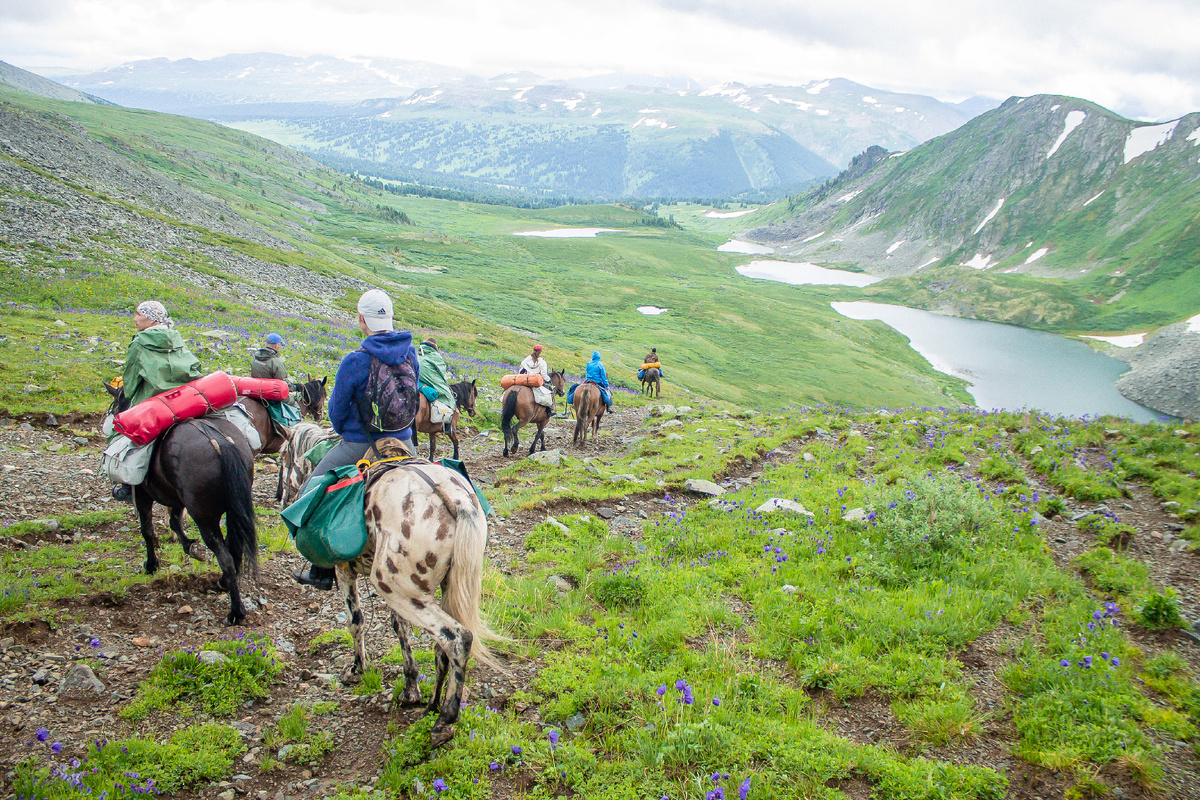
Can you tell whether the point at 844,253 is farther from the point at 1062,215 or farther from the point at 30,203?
the point at 30,203

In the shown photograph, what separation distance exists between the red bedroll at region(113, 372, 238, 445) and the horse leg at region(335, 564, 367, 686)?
337 cm

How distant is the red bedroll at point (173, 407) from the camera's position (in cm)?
744

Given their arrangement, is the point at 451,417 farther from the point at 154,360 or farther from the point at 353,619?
the point at 353,619

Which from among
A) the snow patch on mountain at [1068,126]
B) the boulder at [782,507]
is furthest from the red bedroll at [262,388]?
the snow patch on mountain at [1068,126]

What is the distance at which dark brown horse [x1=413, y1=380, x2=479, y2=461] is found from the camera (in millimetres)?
14375

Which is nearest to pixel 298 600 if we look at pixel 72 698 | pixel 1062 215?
pixel 72 698

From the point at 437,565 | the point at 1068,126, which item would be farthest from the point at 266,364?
the point at 1068,126

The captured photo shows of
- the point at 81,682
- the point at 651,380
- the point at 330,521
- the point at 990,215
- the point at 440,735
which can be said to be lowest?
the point at 651,380

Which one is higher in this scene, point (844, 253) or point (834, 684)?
point (844, 253)

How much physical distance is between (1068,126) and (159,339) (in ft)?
741

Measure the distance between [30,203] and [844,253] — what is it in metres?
179

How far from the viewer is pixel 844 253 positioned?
17225 cm

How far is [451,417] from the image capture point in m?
15.4

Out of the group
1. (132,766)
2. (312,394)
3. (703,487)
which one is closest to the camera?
(132,766)
